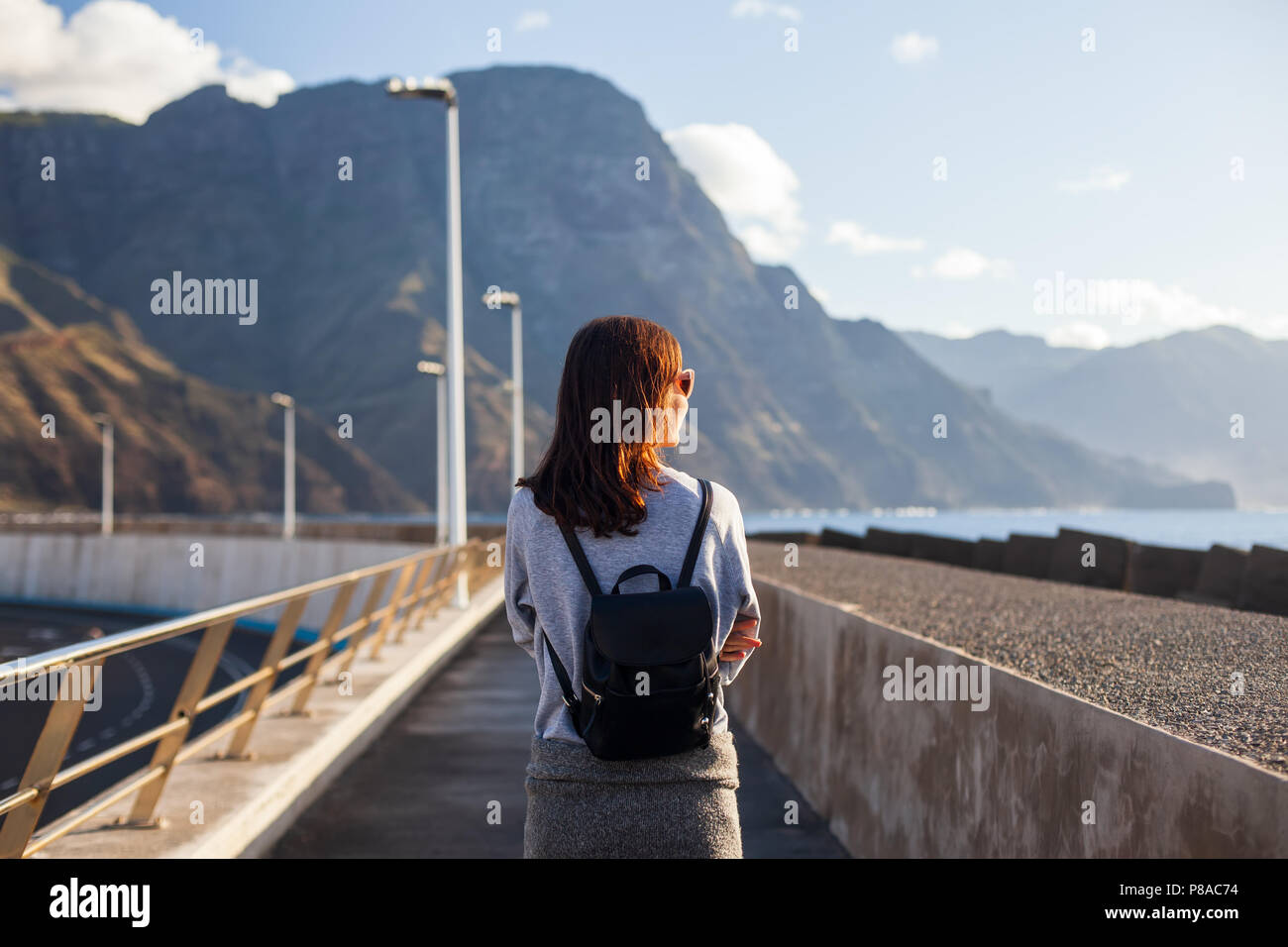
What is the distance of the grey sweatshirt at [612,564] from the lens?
258 centimetres

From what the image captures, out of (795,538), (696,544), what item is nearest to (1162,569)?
(696,544)

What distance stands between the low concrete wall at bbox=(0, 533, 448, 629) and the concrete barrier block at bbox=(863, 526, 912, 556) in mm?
26664

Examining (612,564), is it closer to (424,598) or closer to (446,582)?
(424,598)

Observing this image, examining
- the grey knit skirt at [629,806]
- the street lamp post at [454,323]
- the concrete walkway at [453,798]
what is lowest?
the concrete walkway at [453,798]

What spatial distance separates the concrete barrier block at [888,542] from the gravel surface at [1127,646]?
1211 centimetres

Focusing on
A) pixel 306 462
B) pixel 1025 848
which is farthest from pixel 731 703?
pixel 306 462

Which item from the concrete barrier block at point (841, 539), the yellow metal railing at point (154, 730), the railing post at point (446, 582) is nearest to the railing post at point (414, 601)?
the railing post at point (446, 582)

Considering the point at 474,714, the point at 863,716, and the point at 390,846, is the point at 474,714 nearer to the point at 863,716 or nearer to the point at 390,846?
the point at 390,846

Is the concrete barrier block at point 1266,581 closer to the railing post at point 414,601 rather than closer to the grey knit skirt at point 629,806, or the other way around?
the grey knit skirt at point 629,806

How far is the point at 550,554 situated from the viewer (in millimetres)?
2604

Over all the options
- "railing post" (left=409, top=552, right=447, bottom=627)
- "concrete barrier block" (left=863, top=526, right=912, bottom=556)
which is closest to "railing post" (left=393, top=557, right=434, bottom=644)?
"railing post" (left=409, top=552, right=447, bottom=627)

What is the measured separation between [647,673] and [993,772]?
2849 mm

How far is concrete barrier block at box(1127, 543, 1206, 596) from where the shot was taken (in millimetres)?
14250

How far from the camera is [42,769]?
4441mm
